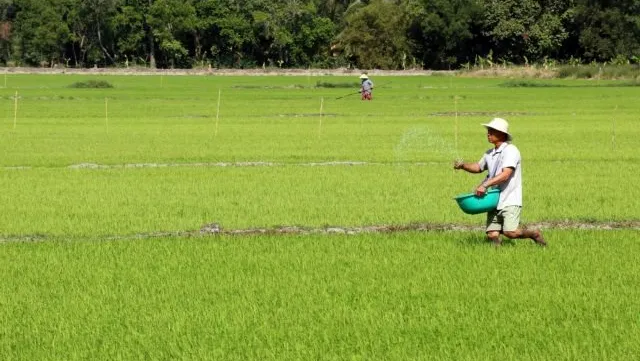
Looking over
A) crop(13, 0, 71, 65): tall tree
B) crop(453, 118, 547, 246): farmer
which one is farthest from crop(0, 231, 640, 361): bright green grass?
crop(13, 0, 71, 65): tall tree

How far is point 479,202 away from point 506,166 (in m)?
0.51

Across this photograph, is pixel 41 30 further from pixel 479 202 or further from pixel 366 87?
pixel 479 202

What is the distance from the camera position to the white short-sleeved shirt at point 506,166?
1334 centimetres

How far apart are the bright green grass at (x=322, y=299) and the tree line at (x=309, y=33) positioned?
97.7m

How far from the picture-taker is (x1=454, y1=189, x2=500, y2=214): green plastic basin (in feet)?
43.9

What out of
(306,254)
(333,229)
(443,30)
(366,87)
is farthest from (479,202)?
(443,30)

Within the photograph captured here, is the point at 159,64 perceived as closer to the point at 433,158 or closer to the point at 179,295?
the point at 433,158

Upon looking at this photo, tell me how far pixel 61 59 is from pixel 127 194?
116 metres

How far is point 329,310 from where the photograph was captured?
10742 millimetres

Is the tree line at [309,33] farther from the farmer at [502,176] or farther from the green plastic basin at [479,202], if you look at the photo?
the green plastic basin at [479,202]

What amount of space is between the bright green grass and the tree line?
97.7 metres

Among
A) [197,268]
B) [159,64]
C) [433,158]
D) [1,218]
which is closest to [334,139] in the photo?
[433,158]

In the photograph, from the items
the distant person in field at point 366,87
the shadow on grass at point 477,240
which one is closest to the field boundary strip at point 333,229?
the shadow on grass at point 477,240

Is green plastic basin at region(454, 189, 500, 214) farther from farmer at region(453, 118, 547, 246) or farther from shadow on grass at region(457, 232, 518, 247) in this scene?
shadow on grass at region(457, 232, 518, 247)
